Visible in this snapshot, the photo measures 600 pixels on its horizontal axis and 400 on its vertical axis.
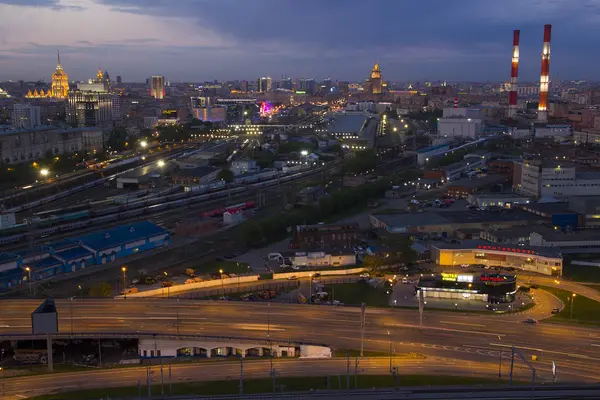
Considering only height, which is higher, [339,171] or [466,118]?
[466,118]

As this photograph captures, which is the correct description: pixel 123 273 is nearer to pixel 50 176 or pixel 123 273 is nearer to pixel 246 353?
pixel 246 353

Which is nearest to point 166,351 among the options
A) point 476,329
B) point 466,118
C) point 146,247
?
point 476,329

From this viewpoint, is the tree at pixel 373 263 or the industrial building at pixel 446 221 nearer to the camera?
the tree at pixel 373 263

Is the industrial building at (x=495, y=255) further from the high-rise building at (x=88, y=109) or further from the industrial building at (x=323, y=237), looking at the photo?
the high-rise building at (x=88, y=109)

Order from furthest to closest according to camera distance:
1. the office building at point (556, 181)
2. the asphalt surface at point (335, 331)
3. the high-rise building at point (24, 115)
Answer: the high-rise building at point (24, 115) → the office building at point (556, 181) → the asphalt surface at point (335, 331)

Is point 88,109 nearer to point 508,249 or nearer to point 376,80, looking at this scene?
point 508,249

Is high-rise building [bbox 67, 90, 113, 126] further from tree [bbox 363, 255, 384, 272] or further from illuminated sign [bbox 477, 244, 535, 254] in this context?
illuminated sign [bbox 477, 244, 535, 254]

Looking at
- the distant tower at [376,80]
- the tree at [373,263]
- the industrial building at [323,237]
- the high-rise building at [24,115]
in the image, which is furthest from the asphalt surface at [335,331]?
the distant tower at [376,80]
